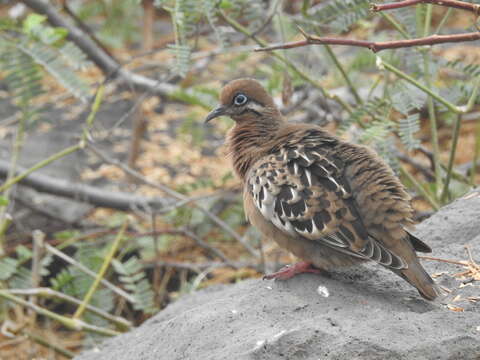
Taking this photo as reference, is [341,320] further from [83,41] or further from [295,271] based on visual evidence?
[83,41]

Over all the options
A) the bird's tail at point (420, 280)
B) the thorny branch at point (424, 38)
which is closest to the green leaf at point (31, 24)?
the thorny branch at point (424, 38)

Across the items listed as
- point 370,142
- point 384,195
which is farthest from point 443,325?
point 370,142

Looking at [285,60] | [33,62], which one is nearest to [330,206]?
[285,60]

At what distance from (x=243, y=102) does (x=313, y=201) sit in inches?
44.8

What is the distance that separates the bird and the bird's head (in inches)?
15.5

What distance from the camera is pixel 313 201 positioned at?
3428 mm

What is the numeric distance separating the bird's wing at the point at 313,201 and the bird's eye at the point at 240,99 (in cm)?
69

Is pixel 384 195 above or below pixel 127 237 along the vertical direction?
above

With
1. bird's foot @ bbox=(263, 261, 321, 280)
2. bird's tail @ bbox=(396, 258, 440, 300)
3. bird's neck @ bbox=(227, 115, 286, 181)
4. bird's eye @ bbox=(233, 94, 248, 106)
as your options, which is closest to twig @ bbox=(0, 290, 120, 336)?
bird's neck @ bbox=(227, 115, 286, 181)

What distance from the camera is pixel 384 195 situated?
132 inches

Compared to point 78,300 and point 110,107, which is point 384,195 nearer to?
point 78,300

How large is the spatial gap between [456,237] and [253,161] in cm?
120

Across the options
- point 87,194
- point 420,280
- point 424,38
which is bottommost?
point 87,194

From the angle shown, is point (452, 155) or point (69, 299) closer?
point (452, 155)
